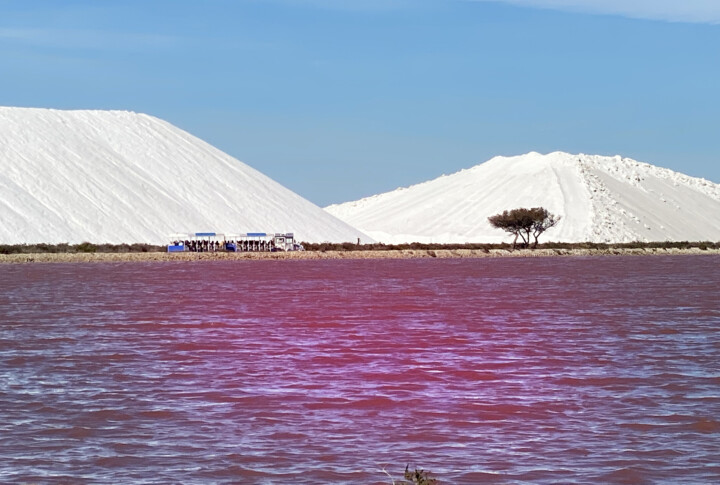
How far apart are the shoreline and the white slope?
29.5 feet

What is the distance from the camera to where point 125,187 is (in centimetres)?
8594

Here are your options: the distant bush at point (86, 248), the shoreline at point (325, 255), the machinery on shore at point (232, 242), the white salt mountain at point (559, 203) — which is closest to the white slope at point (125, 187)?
the machinery on shore at point (232, 242)

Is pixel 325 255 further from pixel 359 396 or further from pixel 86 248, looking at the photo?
pixel 359 396

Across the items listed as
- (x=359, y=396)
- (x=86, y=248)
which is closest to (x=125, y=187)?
(x=86, y=248)

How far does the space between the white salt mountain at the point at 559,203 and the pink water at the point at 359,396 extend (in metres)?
101

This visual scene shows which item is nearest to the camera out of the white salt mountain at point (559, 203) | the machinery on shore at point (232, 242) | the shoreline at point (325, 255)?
the shoreline at point (325, 255)

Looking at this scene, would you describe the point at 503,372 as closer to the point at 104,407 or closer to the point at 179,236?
the point at 104,407

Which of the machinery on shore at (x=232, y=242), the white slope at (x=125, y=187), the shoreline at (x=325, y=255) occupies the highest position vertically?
the white slope at (x=125, y=187)

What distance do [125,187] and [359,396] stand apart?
78.2 metres

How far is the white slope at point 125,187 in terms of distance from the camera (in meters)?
78.4

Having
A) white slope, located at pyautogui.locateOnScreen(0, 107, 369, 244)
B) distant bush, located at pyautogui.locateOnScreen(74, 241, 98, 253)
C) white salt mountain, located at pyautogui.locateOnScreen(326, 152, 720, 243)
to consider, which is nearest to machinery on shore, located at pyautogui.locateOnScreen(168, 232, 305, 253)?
white slope, located at pyautogui.locateOnScreen(0, 107, 369, 244)

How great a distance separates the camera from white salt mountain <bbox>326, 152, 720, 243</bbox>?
12150 centimetres

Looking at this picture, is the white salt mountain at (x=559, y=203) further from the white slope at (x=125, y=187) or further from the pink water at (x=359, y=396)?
the pink water at (x=359, y=396)

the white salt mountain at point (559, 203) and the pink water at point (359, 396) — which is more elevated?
the white salt mountain at point (559, 203)
